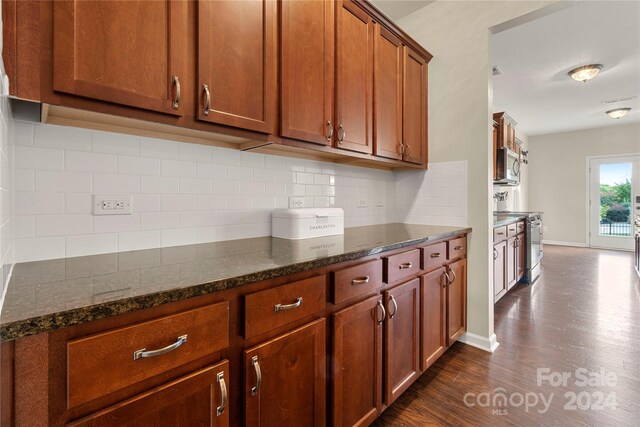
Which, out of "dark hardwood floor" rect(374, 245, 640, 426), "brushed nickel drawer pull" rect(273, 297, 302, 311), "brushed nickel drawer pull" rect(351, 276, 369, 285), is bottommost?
"dark hardwood floor" rect(374, 245, 640, 426)

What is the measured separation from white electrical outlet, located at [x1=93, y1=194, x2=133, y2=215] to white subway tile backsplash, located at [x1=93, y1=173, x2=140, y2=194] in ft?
0.07

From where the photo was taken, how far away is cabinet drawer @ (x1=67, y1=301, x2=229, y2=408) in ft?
2.08

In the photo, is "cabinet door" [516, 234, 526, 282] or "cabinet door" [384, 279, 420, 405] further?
"cabinet door" [516, 234, 526, 282]

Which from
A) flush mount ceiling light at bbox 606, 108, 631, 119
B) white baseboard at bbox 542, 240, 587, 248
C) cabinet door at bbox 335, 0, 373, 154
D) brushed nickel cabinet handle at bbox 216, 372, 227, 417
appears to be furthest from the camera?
white baseboard at bbox 542, 240, 587, 248

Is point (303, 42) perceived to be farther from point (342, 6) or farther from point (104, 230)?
point (104, 230)

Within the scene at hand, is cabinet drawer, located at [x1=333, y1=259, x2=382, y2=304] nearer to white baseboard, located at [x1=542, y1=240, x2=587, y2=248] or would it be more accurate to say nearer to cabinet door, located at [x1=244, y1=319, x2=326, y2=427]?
cabinet door, located at [x1=244, y1=319, x2=326, y2=427]

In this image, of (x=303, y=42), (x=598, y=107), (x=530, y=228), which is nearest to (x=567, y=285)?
(x=530, y=228)

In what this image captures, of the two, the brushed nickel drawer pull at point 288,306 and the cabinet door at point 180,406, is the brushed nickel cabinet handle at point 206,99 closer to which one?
the brushed nickel drawer pull at point 288,306

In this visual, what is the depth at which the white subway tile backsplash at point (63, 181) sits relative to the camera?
1084 millimetres

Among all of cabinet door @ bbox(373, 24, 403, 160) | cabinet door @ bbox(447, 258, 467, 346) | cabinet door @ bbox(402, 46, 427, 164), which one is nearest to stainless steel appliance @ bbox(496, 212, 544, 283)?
cabinet door @ bbox(447, 258, 467, 346)

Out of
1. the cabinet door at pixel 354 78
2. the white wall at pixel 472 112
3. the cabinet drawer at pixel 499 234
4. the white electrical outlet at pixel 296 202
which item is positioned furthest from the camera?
the cabinet drawer at pixel 499 234

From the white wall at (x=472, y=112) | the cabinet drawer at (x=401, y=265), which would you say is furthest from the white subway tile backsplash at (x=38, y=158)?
the white wall at (x=472, y=112)

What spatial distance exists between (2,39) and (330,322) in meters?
1.35

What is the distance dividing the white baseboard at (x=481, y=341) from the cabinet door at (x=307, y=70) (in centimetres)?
193
